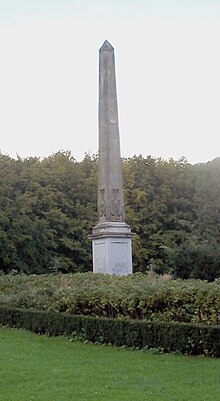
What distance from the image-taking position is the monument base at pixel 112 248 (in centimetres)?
1809

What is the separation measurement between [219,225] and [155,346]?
29.2 metres

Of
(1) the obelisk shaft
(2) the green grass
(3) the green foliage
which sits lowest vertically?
(2) the green grass

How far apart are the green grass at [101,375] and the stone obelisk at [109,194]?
A: 6844mm

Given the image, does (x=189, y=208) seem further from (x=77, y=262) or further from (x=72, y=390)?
(x=72, y=390)

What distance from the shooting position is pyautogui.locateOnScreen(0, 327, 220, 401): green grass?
7289mm

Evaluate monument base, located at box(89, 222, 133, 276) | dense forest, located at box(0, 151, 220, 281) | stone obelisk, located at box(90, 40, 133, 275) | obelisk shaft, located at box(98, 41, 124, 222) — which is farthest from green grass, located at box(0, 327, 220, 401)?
dense forest, located at box(0, 151, 220, 281)

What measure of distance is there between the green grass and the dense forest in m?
23.1

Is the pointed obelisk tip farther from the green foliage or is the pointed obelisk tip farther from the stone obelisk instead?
the green foliage

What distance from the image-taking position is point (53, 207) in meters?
38.1

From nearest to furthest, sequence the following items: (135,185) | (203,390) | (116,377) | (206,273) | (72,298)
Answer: (203,390) < (116,377) < (72,298) < (206,273) < (135,185)

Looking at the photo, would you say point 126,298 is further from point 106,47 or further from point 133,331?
point 106,47

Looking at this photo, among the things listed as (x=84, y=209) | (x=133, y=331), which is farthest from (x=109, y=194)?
(x=84, y=209)

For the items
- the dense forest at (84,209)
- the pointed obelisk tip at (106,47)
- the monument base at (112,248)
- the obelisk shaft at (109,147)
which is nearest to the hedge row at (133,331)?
the monument base at (112,248)

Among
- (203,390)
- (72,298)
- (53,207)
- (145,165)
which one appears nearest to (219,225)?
(145,165)
